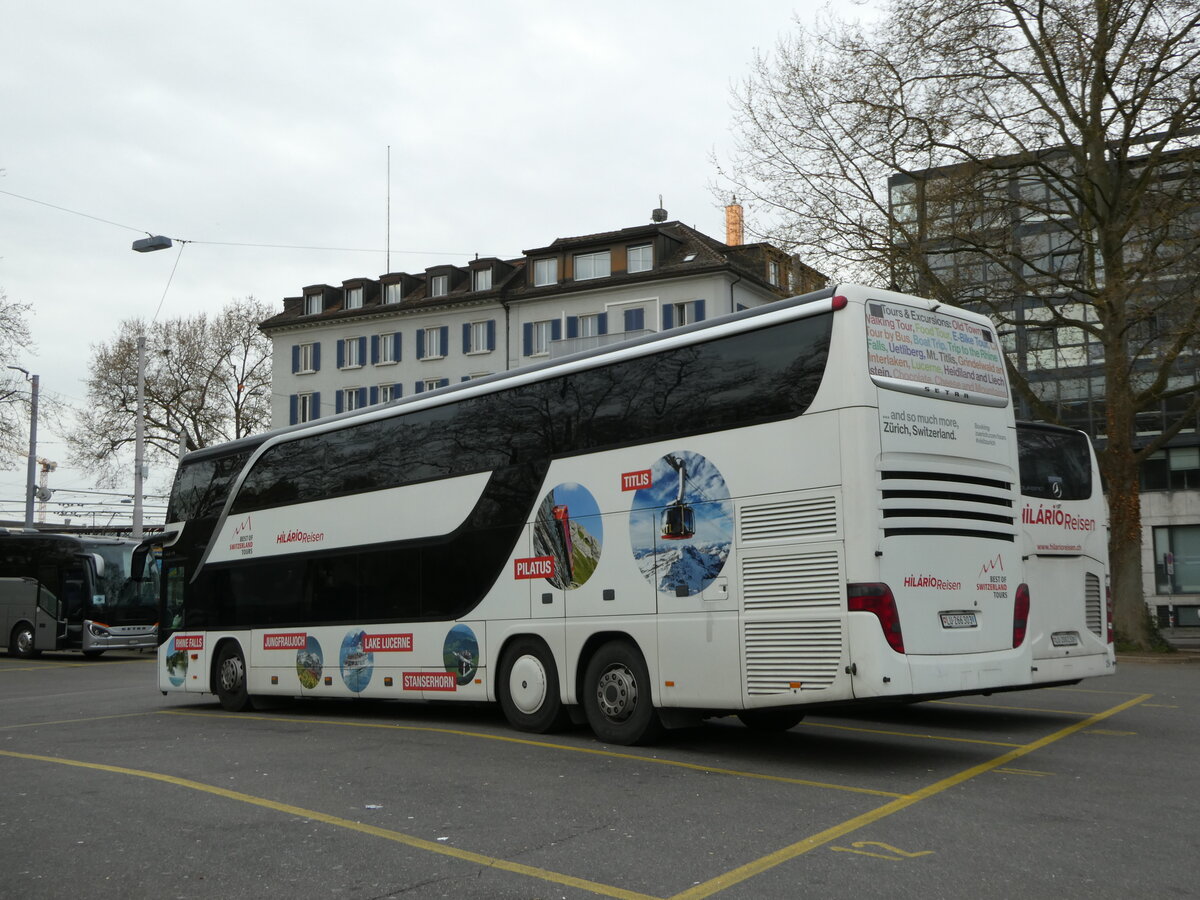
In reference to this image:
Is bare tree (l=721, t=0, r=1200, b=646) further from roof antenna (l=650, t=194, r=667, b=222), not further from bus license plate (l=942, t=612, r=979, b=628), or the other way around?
roof antenna (l=650, t=194, r=667, b=222)

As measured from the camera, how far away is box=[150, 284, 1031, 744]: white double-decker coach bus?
10.0 metres

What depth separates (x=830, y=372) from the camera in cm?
1016

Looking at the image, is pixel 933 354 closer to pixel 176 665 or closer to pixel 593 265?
pixel 176 665

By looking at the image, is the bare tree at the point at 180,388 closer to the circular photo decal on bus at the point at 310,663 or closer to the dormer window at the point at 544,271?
the dormer window at the point at 544,271

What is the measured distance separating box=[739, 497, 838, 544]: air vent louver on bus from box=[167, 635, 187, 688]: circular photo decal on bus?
11.0 meters

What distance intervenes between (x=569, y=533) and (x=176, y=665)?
29.2 feet

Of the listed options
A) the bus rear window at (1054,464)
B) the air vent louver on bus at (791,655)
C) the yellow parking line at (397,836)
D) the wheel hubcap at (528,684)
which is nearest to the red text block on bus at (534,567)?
the wheel hubcap at (528,684)

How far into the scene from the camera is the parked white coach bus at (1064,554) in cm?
1401

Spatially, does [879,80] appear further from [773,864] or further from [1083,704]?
[773,864]

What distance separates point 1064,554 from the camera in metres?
14.5

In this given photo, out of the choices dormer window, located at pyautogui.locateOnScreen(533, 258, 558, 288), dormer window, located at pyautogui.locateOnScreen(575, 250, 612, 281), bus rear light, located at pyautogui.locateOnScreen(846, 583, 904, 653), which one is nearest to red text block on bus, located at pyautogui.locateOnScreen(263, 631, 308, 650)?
bus rear light, located at pyautogui.locateOnScreen(846, 583, 904, 653)

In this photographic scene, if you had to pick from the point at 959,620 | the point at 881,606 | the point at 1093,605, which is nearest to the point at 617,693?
the point at 881,606

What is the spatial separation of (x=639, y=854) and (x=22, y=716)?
42.9ft

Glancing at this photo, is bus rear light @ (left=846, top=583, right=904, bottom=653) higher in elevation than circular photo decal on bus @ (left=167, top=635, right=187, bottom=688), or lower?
higher
